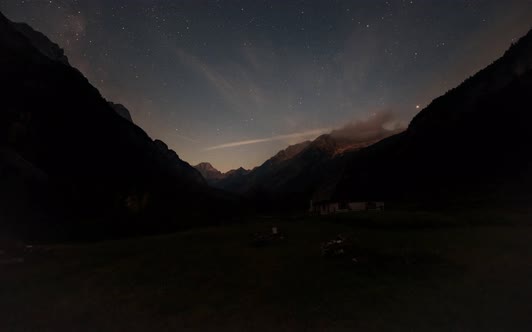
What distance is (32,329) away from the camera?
31.0 feet

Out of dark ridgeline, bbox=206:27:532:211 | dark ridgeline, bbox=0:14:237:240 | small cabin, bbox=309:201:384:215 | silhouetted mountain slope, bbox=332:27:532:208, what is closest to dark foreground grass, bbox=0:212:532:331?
→ dark ridgeline, bbox=0:14:237:240

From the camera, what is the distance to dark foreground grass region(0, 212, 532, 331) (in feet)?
30.3

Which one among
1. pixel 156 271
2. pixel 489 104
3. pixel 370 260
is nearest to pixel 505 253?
pixel 370 260

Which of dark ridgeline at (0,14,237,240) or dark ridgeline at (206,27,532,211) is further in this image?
dark ridgeline at (206,27,532,211)

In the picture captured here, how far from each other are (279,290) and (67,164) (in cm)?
8875

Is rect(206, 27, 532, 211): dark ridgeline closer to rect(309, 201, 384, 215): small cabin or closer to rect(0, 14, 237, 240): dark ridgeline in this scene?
rect(309, 201, 384, 215): small cabin

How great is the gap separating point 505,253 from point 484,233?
9.27 metres

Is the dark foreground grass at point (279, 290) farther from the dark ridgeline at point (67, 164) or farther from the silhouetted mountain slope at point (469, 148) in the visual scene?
the silhouetted mountain slope at point (469, 148)

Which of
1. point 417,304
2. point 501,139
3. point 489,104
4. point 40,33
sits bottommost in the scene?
point 417,304

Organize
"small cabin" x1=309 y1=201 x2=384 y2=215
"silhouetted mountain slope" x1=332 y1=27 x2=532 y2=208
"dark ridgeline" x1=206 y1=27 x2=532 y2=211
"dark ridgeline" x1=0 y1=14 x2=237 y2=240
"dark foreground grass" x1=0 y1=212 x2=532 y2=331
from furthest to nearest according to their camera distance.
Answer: "silhouetted mountain slope" x1=332 y1=27 x2=532 y2=208 < "dark ridgeline" x1=206 y1=27 x2=532 y2=211 < "small cabin" x1=309 y1=201 x2=384 y2=215 < "dark ridgeline" x1=0 y1=14 x2=237 y2=240 < "dark foreground grass" x1=0 y1=212 x2=532 y2=331

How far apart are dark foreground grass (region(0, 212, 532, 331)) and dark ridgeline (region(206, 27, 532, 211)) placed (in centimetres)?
5613

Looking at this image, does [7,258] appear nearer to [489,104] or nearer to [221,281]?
[221,281]

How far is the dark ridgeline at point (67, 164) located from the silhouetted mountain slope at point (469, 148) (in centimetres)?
6469

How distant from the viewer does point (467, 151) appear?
323 ft
